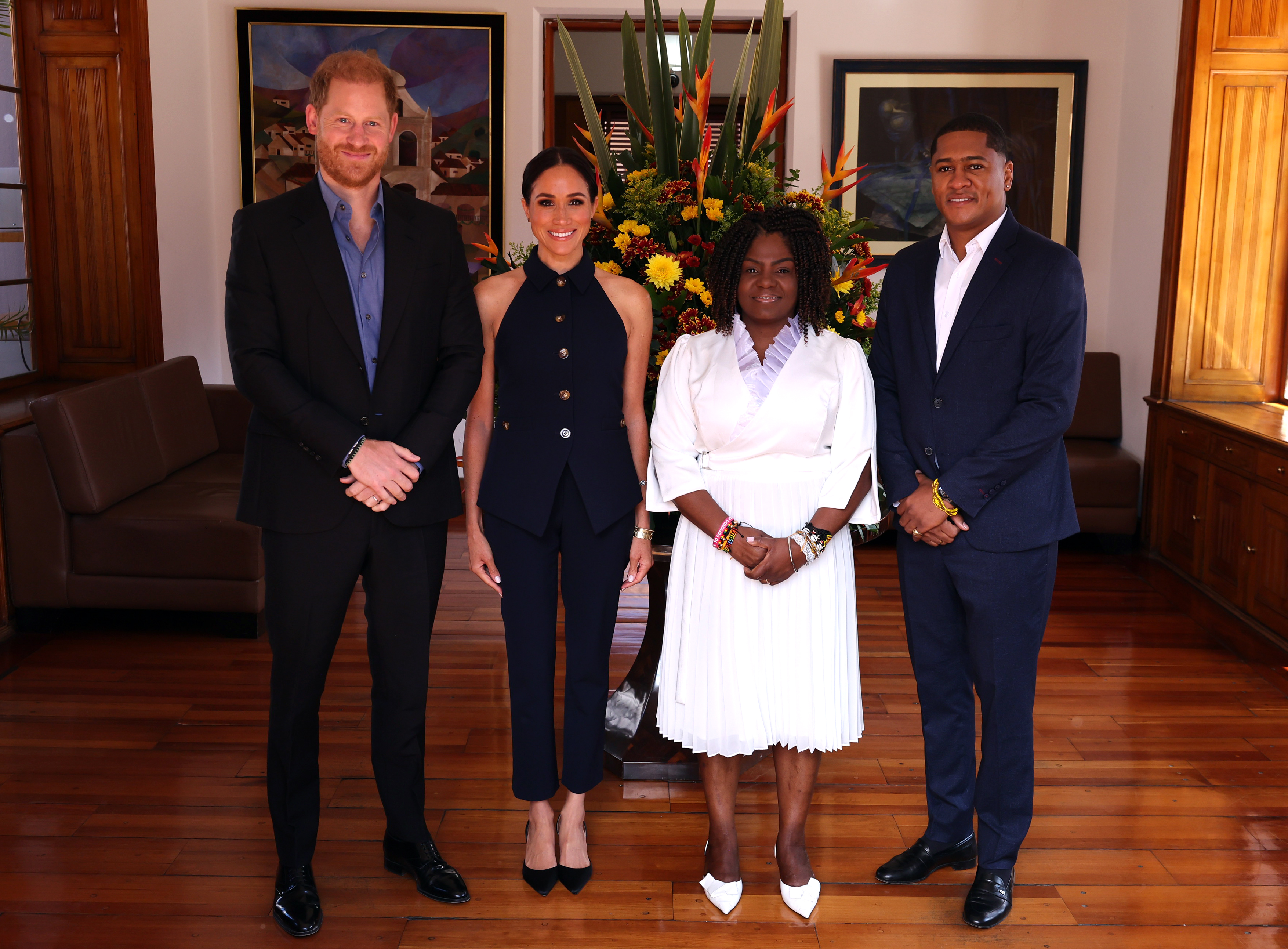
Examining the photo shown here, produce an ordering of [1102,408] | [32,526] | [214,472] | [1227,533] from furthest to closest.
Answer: [1102,408] → [214,472] → [1227,533] → [32,526]

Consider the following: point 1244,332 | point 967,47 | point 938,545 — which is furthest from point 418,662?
point 967,47

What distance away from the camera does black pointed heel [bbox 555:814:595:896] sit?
8.06 feet

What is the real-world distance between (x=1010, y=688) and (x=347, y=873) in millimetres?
1545

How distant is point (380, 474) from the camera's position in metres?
2.14

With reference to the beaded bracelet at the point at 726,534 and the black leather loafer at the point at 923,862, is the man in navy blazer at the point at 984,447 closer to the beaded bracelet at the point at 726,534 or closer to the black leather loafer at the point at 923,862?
the black leather loafer at the point at 923,862

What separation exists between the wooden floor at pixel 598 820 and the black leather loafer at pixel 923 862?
0.03 meters

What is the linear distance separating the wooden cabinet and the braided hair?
258cm

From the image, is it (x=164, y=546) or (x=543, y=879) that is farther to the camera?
(x=164, y=546)

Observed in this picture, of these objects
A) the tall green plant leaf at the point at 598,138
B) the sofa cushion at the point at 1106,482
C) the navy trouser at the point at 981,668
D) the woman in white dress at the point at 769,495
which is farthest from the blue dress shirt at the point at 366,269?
the sofa cushion at the point at 1106,482

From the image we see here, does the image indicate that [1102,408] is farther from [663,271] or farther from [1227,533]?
[663,271]

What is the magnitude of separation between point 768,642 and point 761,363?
1.91 ft

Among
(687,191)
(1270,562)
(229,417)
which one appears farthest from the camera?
(229,417)

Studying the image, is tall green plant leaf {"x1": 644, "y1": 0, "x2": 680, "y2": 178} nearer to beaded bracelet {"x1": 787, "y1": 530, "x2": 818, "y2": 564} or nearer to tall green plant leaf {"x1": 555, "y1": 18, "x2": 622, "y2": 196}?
tall green plant leaf {"x1": 555, "y1": 18, "x2": 622, "y2": 196}

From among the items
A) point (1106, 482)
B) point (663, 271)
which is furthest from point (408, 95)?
point (1106, 482)
